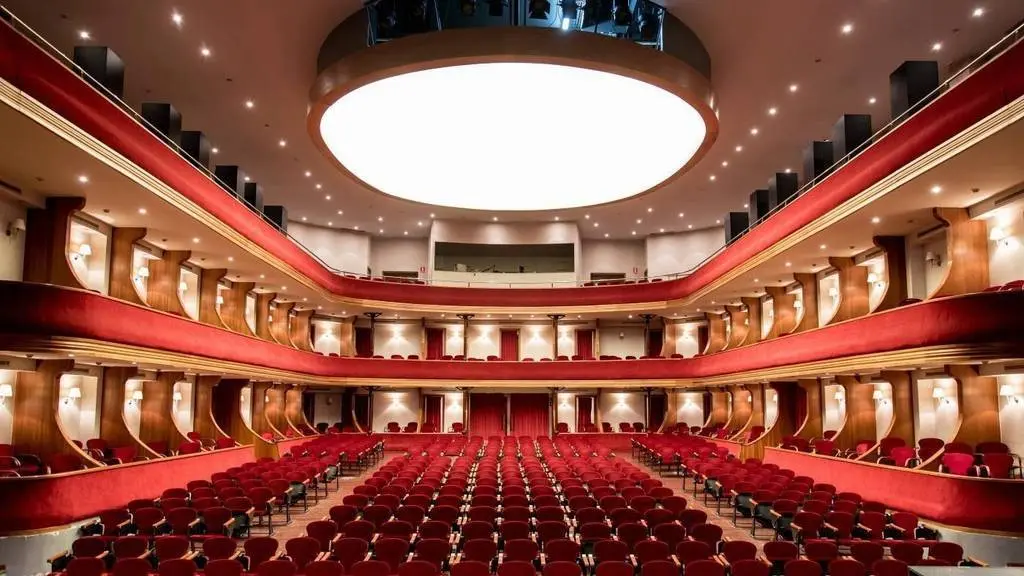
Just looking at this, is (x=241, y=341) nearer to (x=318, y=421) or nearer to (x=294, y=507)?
(x=294, y=507)

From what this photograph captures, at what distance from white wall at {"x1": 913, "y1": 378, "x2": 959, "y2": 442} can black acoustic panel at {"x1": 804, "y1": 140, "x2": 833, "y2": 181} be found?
6.68 meters

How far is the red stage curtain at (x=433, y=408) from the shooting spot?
106 feet

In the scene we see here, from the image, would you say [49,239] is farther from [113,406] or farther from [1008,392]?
[1008,392]

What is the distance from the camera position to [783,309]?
23.5 metres

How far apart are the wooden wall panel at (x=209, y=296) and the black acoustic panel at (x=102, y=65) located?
724cm

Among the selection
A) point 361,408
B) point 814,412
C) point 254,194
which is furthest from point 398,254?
Result: point 814,412

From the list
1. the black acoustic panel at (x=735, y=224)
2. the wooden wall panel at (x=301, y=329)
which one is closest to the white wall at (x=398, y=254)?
the wooden wall panel at (x=301, y=329)

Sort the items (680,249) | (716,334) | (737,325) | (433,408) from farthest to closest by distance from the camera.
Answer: (680,249), (433,408), (716,334), (737,325)

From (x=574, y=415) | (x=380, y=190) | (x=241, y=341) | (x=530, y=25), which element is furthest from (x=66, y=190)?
(x=574, y=415)

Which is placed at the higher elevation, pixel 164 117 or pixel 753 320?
pixel 164 117

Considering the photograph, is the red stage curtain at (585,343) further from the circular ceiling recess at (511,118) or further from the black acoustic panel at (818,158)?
the black acoustic panel at (818,158)

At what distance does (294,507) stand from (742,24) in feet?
46.5

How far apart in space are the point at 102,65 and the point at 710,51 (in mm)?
13461

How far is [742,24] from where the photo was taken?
1552cm
